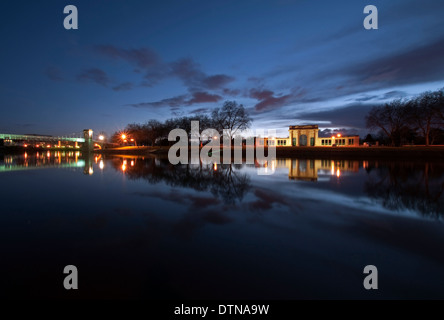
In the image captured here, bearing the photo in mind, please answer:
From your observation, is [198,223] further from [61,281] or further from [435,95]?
[435,95]

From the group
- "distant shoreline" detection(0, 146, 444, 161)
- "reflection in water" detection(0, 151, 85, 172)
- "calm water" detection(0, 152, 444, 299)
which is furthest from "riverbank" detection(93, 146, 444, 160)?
"reflection in water" detection(0, 151, 85, 172)

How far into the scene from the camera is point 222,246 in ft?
16.8

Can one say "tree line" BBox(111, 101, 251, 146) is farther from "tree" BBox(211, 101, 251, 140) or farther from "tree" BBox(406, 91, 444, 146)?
"tree" BBox(406, 91, 444, 146)

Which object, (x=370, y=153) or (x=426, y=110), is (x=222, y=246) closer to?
(x=370, y=153)

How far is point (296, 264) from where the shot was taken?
436cm

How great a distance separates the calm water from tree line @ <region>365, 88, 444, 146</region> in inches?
1995

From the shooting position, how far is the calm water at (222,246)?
368 cm

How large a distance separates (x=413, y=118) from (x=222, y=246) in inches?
2425

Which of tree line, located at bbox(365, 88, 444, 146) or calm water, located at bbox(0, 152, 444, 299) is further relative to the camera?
tree line, located at bbox(365, 88, 444, 146)

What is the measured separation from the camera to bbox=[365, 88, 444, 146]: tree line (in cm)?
4525

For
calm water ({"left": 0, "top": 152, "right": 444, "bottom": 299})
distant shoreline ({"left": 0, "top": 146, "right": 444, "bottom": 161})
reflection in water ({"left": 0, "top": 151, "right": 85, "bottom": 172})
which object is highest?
distant shoreline ({"left": 0, "top": 146, "right": 444, "bottom": 161})

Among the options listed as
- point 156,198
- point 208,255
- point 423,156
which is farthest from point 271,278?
point 423,156

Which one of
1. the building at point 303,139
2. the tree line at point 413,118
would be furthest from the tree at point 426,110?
the building at point 303,139
